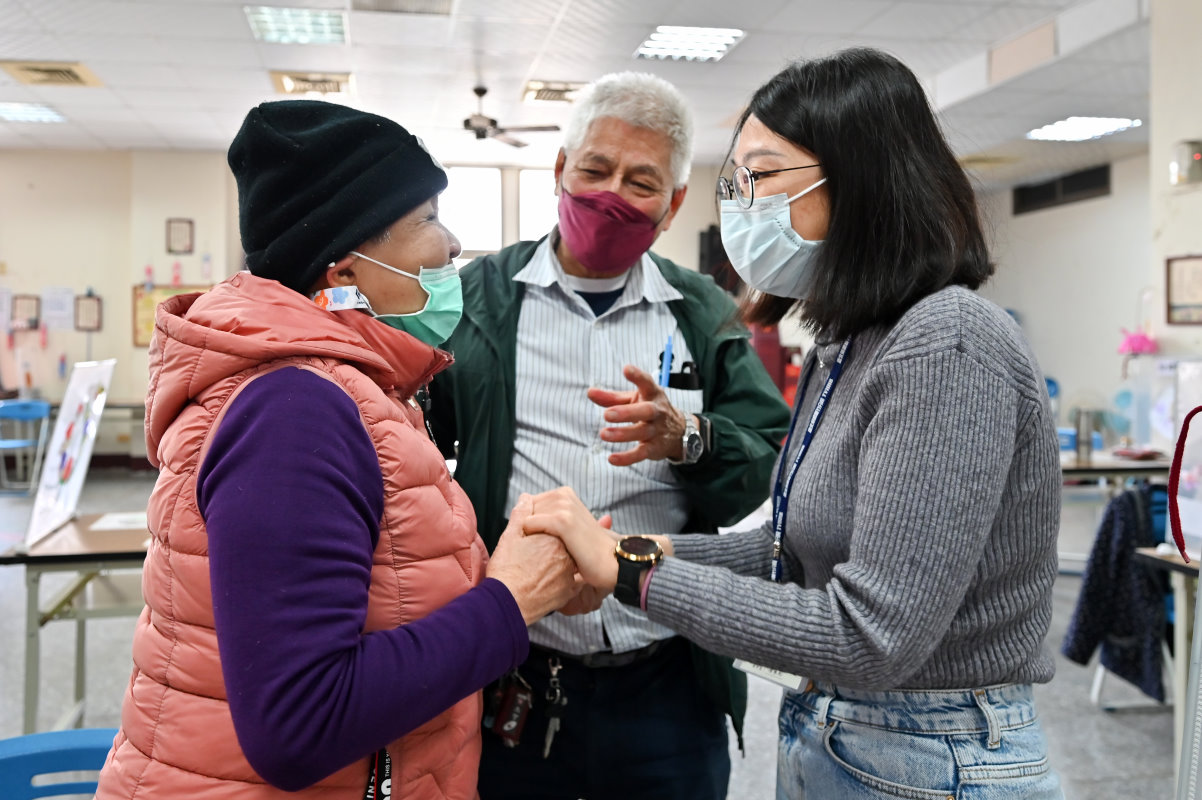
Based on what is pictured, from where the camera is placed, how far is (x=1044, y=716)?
3492 millimetres

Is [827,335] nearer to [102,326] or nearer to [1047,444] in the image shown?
[1047,444]

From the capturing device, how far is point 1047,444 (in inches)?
38.5

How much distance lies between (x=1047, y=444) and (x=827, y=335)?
30cm

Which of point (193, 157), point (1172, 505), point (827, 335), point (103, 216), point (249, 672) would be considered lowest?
point (249, 672)

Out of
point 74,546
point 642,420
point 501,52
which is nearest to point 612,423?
point 642,420

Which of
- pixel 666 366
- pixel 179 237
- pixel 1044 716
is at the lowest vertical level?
pixel 1044 716

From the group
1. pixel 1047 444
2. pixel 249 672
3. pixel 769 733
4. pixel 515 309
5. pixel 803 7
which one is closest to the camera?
pixel 249 672

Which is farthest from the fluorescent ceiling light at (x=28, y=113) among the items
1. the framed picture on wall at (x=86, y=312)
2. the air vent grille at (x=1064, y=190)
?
the air vent grille at (x=1064, y=190)

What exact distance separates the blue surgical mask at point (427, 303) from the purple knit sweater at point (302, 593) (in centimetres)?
17

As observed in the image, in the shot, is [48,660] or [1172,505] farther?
[48,660]

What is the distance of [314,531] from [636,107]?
1098 mm

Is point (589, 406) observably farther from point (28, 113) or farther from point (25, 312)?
point (25, 312)

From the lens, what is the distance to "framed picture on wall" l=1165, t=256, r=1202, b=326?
4387 mm

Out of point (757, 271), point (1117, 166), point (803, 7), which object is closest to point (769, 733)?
point (757, 271)
